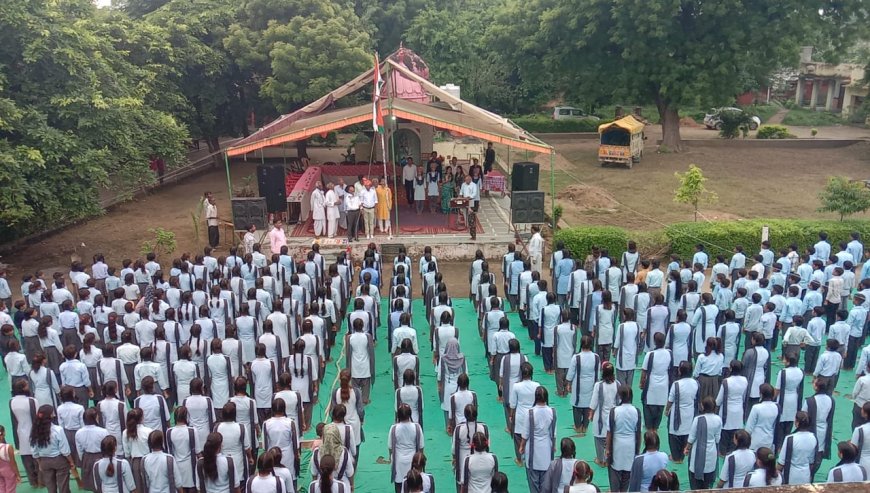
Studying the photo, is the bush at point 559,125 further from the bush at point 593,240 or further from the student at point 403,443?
the student at point 403,443

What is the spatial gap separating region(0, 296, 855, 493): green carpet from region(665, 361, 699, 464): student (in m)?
0.56

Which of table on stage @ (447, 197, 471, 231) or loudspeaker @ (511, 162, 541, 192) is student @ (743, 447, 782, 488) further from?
loudspeaker @ (511, 162, 541, 192)

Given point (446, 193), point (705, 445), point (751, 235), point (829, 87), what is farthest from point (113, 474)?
point (829, 87)

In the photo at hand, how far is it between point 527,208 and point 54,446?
1133 centimetres

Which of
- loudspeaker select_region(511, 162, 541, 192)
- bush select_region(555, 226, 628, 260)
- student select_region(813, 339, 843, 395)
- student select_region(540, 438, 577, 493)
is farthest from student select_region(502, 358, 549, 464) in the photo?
loudspeaker select_region(511, 162, 541, 192)

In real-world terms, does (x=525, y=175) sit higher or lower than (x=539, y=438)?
higher

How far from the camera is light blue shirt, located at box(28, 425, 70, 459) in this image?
6.96 metres

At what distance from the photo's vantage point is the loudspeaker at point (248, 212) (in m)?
15.5

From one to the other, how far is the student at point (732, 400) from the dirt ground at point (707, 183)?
40.0 ft

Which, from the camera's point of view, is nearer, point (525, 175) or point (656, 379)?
point (656, 379)

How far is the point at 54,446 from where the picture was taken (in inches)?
276

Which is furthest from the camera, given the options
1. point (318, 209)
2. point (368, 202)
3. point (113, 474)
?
point (318, 209)

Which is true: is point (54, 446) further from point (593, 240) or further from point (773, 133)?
point (773, 133)

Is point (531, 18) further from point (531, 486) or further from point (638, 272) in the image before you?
point (531, 486)
